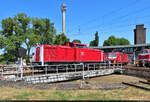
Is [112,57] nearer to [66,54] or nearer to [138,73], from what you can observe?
[138,73]

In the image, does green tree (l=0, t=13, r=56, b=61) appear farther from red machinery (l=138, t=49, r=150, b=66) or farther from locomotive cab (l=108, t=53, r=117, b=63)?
red machinery (l=138, t=49, r=150, b=66)

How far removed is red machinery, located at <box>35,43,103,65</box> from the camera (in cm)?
1508

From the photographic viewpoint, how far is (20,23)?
2959 cm

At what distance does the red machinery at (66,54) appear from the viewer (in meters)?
15.1

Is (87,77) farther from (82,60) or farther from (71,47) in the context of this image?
(71,47)

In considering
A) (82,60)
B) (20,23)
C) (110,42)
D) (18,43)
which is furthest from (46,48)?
(110,42)

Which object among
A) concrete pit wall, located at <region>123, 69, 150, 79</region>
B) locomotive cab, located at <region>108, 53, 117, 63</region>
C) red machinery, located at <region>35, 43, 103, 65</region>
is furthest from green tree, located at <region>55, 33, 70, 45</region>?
concrete pit wall, located at <region>123, 69, 150, 79</region>

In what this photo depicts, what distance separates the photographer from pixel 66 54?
16.8 metres

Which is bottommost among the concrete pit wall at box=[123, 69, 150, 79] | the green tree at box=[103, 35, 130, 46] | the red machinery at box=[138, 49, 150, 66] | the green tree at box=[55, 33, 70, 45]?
the concrete pit wall at box=[123, 69, 150, 79]

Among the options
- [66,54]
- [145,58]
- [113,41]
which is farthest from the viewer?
[113,41]

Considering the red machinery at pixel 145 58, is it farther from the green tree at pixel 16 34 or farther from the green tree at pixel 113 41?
the green tree at pixel 113 41

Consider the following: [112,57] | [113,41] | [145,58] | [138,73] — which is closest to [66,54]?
[138,73]

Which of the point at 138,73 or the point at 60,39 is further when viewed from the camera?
the point at 60,39

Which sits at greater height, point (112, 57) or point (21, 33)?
point (21, 33)
